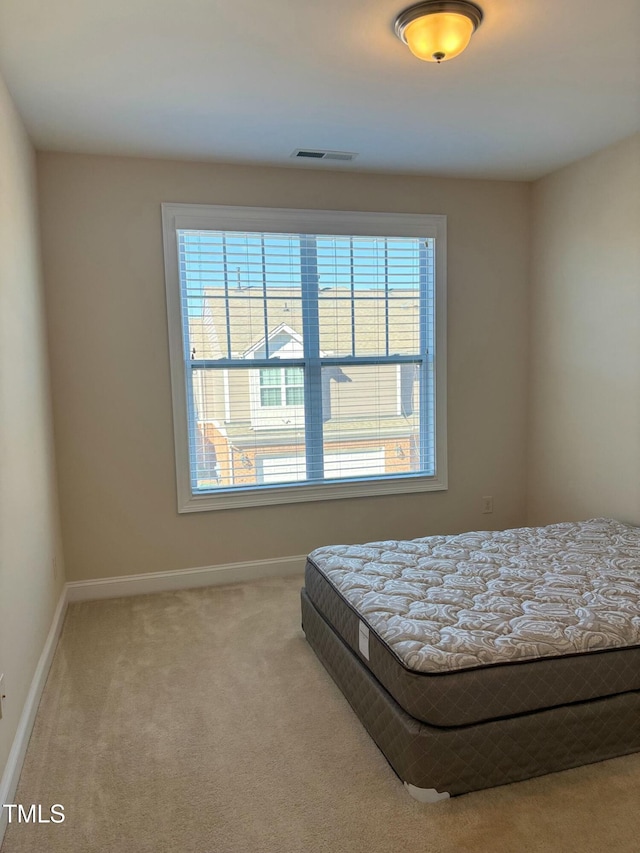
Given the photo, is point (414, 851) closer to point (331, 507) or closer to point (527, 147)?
point (331, 507)

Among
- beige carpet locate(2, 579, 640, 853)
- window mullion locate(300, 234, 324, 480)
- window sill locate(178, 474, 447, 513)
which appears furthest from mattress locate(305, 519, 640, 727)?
window mullion locate(300, 234, 324, 480)

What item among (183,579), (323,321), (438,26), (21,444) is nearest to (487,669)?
(21,444)

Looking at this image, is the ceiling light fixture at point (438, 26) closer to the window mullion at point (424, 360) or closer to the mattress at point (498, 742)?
the window mullion at point (424, 360)

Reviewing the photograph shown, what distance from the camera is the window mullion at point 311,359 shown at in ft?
12.8

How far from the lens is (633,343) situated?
345 centimetres

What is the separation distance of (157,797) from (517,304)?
368 centimetres

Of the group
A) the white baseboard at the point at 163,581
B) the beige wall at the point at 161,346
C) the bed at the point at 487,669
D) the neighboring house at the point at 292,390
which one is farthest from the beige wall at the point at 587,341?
the white baseboard at the point at 163,581

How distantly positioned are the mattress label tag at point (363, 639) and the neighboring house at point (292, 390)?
1793mm

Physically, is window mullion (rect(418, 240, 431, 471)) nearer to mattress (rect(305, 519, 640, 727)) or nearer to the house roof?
the house roof

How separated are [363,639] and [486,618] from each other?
1.50 ft

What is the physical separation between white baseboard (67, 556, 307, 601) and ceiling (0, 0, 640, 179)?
250 cm

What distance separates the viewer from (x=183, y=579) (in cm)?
381

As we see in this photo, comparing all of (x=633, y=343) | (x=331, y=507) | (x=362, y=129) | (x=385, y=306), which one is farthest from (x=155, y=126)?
(x=633, y=343)

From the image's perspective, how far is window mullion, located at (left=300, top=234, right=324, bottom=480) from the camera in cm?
391
